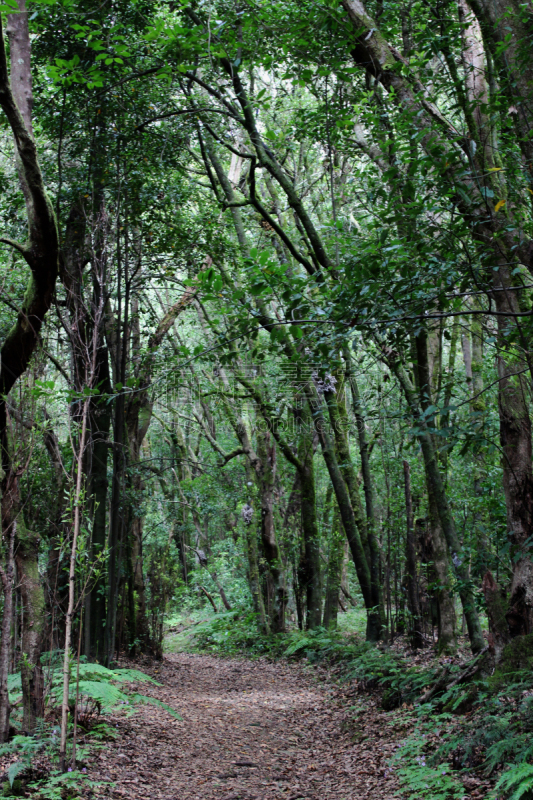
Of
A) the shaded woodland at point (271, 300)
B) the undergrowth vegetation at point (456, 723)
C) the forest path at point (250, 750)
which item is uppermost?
the shaded woodland at point (271, 300)

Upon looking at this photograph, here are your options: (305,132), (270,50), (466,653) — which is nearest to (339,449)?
(466,653)

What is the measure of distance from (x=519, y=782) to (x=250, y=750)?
10.5 feet

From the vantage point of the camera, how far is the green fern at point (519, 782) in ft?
9.71

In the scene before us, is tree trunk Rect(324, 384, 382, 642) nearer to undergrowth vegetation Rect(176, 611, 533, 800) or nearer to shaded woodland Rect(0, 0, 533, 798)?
shaded woodland Rect(0, 0, 533, 798)

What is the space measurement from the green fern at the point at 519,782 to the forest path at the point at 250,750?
44.0 inches

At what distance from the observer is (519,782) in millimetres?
3205

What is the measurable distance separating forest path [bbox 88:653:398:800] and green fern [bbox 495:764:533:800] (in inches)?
44.0

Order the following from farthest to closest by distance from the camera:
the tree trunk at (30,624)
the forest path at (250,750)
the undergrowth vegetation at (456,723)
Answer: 1. the tree trunk at (30,624)
2. the forest path at (250,750)
3. the undergrowth vegetation at (456,723)

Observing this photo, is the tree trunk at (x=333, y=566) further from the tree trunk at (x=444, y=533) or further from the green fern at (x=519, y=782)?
the green fern at (x=519, y=782)

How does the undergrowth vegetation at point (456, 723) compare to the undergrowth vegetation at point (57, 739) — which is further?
the undergrowth vegetation at point (57, 739)

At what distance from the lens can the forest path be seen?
176 inches

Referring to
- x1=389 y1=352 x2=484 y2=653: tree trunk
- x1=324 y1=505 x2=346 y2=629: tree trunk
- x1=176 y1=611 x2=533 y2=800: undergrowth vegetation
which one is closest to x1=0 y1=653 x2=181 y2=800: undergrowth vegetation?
x1=176 y1=611 x2=533 y2=800: undergrowth vegetation

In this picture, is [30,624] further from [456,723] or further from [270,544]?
[270,544]

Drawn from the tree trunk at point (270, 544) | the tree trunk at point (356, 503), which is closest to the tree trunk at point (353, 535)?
the tree trunk at point (356, 503)
